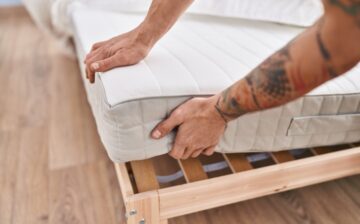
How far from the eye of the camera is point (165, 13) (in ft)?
2.52

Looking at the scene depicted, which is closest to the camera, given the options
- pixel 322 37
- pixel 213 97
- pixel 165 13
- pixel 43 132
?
pixel 322 37

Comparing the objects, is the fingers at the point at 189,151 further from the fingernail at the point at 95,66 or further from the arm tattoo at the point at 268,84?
the fingernail at the point at 95,66

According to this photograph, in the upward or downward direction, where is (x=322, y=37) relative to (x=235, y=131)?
upward

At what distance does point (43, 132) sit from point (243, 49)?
2.58 feet

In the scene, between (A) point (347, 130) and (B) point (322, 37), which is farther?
(A) point (347, 130)

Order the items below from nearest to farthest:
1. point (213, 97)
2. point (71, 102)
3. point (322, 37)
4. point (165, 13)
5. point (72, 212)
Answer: point (322, 37)
point (213, 97)
point (165, 13)
point (72, 212)
point (71, 102)

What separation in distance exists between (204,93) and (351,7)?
326 millimetres

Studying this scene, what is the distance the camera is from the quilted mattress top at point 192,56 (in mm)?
653

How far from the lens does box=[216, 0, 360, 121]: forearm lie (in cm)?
44

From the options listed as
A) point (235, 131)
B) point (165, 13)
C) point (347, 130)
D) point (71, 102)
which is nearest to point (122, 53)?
point (165, 13)

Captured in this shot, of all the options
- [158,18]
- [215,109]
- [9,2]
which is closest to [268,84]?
[215,109]

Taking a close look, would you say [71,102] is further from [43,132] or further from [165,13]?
[165,13]

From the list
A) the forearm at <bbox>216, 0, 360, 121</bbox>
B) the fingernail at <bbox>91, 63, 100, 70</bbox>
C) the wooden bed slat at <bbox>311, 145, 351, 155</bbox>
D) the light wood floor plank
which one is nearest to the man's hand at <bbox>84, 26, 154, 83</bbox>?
the fingernail at <bbox>91, 63, 100, 70</bbox>

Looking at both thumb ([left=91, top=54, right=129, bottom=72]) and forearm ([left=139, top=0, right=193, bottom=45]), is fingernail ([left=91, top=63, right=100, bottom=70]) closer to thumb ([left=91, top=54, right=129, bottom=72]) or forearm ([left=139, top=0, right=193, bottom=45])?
thumb ([left=91, top=54, right=129, bottom=72])
